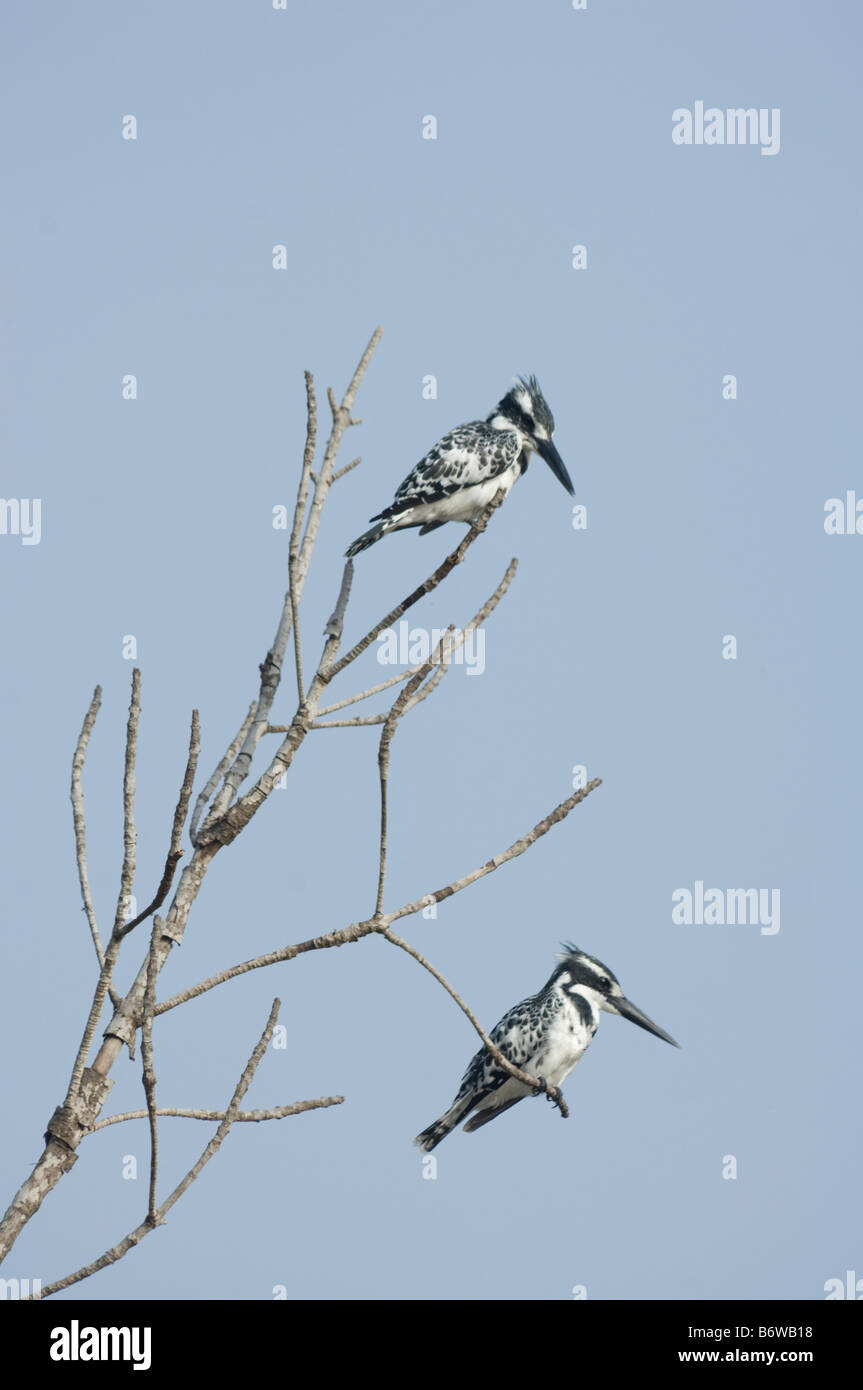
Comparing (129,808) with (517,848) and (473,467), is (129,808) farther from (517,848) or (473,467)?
(473,467)

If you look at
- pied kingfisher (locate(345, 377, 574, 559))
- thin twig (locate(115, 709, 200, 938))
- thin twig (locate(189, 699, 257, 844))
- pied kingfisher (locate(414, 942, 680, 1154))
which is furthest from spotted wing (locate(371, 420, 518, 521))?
thin twig (locate(115, 709, 200, 938))

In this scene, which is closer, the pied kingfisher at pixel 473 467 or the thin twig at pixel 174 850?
the thin twig at pixel 174 850

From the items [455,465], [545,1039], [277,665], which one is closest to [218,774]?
[277,665]

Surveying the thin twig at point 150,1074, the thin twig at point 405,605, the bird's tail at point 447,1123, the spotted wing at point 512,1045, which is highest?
the thin twig at point 405,605

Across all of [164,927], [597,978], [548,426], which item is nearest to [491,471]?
[548,426]

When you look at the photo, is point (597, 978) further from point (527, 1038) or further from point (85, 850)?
point (85, 850)

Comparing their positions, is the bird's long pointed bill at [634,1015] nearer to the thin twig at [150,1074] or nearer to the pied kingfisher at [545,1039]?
the pied kingfisher at [545,1039]

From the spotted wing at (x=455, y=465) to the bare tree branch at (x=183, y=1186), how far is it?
7.66m

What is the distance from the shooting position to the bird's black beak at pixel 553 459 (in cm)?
1272

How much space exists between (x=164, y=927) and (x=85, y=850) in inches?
12.3

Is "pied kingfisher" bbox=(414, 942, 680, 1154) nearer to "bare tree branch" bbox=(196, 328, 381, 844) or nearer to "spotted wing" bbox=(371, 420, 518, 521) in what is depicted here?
"spotted wing" bbox=(371, 420, 518, 521)

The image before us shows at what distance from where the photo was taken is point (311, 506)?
15.1 feet

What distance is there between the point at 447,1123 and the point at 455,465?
498 centimetres

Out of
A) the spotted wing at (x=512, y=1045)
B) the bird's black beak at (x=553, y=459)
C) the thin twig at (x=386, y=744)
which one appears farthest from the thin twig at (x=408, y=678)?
the bird's black beak at (x=553, y=459)
